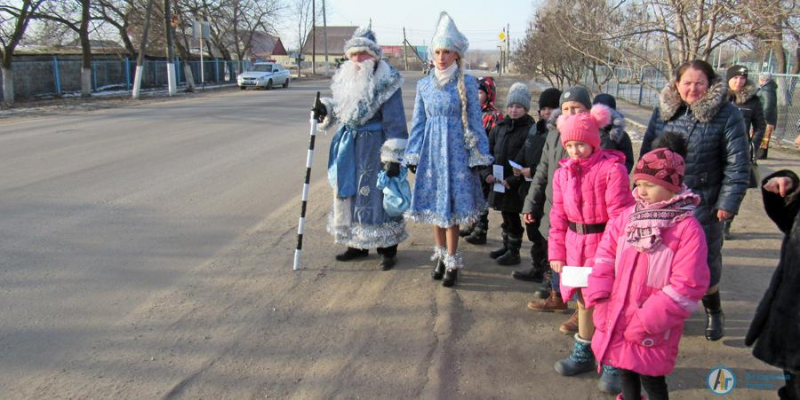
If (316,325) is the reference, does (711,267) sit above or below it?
above

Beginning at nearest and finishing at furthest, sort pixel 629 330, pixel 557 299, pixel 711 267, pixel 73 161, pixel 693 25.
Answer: pixel 629 330, pixel 711 267, pixel 557 299, pixel 693 25, pixel 73 161

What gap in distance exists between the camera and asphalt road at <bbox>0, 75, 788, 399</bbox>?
3.04 metres

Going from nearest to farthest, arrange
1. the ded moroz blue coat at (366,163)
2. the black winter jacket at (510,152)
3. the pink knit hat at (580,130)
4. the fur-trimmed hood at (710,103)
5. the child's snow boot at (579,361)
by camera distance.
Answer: the pink knit hat at (580,130)
the child's snow boot at (579,361)
the fur-trimmed hood at (710,103)
the ded moroz blue coat at (366,163)
the black winter jacket at (510,152)

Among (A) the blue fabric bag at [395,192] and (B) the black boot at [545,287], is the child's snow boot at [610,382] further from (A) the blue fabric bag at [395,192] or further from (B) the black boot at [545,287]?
(A) the blue fabric bag at [395,192]

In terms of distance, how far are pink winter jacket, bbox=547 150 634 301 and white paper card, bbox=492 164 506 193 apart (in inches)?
51.7

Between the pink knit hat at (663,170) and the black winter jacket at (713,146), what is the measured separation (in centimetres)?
111

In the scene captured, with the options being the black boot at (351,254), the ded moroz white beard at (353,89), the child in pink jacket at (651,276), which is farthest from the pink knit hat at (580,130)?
the black boot at (351,254)

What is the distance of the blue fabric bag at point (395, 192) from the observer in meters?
4.47

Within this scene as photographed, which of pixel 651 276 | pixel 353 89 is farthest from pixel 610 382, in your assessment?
pixel 353 89

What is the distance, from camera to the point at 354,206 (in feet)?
15.5

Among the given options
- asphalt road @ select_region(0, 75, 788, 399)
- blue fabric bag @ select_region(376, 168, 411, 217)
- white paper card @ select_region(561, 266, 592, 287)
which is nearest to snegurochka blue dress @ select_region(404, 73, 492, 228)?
blue fabric bag @ select_region(376, 168, 411, 217)

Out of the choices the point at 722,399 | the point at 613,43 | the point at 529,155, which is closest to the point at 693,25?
the point at 613,43

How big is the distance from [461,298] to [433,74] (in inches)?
67.5

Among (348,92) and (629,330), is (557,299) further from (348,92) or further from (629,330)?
(348,92)
